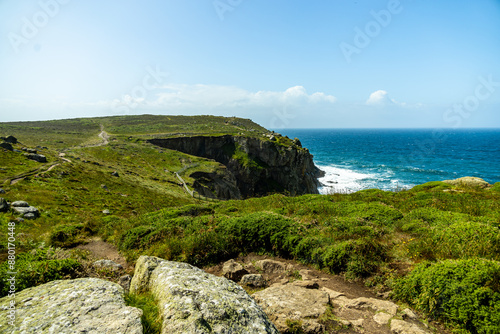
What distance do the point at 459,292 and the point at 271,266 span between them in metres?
5.49

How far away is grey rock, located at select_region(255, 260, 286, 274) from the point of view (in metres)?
8.64

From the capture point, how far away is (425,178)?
8631cm

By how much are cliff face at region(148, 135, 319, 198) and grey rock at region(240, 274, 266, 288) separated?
Result: 3101 inches

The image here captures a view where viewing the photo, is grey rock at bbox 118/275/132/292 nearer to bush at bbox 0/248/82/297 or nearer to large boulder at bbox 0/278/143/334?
bush at bbox 0/248/82/297

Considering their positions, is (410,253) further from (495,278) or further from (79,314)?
(79,314)

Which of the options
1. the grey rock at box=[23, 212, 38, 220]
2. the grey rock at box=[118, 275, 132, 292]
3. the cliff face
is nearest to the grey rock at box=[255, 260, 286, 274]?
the grey rock at box=[118, 275, 132, 292]

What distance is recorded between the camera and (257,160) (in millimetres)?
92125

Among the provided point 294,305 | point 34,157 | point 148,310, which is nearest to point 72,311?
point 148,310

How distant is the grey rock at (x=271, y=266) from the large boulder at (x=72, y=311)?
5246mm

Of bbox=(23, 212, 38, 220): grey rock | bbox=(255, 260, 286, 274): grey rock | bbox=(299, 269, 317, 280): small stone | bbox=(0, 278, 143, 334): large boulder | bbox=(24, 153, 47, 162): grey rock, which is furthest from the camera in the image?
bbox=(24, 153, 47, 162): grey rock

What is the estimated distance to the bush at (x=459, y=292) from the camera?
195 inches

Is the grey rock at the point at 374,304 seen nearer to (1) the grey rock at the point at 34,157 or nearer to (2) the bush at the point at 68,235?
(2) the bush at the point at 68,235

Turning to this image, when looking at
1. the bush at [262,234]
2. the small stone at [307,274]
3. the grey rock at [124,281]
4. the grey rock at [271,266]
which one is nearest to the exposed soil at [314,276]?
the small stone at [307,274]

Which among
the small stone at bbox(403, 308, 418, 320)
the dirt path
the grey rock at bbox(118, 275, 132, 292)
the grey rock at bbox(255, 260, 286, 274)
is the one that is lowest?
the dirt path
